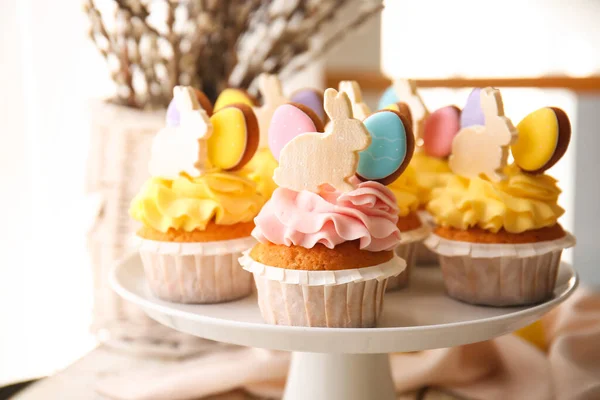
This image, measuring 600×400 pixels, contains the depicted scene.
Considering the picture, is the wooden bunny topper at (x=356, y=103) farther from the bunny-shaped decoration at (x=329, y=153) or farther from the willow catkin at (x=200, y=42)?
the willow catkin at (x=200, y=42)

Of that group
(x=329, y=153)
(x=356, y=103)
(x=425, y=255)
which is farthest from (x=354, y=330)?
(x=425, y=255)

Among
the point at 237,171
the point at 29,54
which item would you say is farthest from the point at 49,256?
the point at 237,171

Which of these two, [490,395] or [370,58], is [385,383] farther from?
[370,58]

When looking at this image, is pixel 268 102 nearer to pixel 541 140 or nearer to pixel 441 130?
pixel 441 130

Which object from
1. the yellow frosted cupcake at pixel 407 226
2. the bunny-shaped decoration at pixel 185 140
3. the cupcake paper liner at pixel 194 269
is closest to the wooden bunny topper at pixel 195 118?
the bunny-shaped decoration at pixel 185 140

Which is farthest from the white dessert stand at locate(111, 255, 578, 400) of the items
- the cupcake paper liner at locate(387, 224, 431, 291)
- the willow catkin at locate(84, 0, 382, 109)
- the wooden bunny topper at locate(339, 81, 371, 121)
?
the willow catkin at locate(84, 0, 382, 109)
